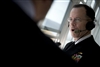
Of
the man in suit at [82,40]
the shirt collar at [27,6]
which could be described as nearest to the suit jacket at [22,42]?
the shirt collar at [27,6]

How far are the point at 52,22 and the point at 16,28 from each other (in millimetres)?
2376

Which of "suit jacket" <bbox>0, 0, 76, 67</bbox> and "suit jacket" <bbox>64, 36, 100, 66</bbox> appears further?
"suit jacket" <bbox>64, 36, 100, 66</bbox>

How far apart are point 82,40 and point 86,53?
8.3 inches

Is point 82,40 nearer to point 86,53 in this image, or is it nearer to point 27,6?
point 86,53

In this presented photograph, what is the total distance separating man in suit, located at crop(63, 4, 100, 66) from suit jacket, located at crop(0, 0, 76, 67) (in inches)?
36.0

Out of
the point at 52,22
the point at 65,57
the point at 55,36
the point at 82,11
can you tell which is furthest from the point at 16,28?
the point at 55,36

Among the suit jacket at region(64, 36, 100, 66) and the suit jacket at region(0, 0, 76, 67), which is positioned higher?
the suit jacket at region(0, 0, 76, 67)

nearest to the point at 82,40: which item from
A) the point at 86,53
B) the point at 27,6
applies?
the point at 86,53

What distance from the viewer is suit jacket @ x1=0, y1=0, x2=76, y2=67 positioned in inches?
18.0

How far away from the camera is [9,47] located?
1.57ft

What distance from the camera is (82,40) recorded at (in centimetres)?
176

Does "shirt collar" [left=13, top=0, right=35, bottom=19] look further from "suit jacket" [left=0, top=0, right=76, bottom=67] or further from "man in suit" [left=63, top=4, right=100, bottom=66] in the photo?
"man in suit" [left=63, top=4, right=100, bottom=66]

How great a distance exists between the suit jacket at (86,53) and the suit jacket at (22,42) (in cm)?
93

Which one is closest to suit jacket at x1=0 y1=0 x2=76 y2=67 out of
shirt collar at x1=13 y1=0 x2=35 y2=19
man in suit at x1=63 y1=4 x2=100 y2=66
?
shirt collar at x1=13 y1=0 x2=35 y2=19
